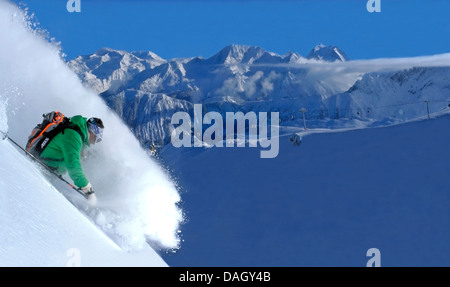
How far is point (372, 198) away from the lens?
28.6 metres

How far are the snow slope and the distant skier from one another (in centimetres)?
1668

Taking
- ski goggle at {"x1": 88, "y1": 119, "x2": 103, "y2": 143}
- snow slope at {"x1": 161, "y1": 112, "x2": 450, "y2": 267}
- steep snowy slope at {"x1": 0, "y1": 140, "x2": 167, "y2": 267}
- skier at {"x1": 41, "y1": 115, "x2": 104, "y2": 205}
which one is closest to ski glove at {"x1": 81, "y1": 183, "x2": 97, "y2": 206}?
skier at {"x1": 41, "y1": 115, "x2": 104, "y2": 205}

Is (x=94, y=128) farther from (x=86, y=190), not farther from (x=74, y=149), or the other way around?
(x=86, y=190)

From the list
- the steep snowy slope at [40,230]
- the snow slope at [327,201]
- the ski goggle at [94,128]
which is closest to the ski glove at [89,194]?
the ski goggle at [94,128]

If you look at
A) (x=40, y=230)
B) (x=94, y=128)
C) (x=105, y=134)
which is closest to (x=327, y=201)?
(x=105, y=134)

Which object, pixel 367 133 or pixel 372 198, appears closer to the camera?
pixel 372 198

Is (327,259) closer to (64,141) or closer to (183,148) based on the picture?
(64,141)

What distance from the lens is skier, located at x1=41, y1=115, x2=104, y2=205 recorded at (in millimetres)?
8875

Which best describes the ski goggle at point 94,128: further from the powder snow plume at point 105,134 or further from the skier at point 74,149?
the powder snow plume at point 105,134

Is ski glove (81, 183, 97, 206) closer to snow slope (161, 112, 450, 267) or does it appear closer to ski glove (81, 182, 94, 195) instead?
ski glove (81, 182, 94, 195)

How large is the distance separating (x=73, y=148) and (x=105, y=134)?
17.6ft

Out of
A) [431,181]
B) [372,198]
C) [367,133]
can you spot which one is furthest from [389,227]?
[367,133]
